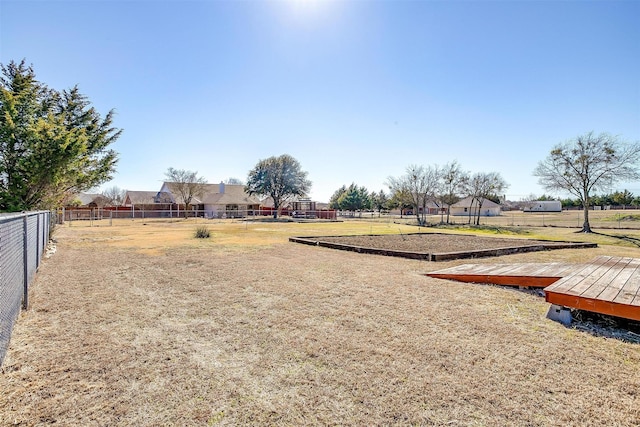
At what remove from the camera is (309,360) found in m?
3.04

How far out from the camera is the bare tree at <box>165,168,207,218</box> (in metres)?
48.3

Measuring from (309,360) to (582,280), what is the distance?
4136 millimetres

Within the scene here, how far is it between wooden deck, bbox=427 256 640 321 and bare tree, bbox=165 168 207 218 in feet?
153

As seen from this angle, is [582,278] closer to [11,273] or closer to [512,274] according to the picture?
[512,274]

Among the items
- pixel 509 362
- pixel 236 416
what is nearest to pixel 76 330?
pixel 236 416

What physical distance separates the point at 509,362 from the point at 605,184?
1098 inches

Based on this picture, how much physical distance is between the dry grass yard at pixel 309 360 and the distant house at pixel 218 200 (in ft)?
148

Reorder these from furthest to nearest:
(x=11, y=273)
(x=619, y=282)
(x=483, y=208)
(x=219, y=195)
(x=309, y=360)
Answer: (x=483, y=208), (x=219, y=195), (x=619, y=282), (x=11, y=273), (x=309, y=360)

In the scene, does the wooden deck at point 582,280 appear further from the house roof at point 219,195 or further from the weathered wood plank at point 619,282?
the house roof at point 219,195

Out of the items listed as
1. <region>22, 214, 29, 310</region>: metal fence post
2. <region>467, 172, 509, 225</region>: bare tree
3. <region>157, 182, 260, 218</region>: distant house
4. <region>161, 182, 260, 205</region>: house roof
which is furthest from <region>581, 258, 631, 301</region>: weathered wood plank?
<region>161, 182, 260, 205</region>: house roof

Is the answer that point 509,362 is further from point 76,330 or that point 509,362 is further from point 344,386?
point 76,330

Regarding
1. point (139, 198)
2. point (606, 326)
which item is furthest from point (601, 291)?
point (139, 198)

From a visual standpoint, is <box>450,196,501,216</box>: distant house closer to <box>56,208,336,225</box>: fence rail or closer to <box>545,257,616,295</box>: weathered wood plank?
<box>56,208,336,225</box>: fence rail

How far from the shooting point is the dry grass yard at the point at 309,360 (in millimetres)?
2270
